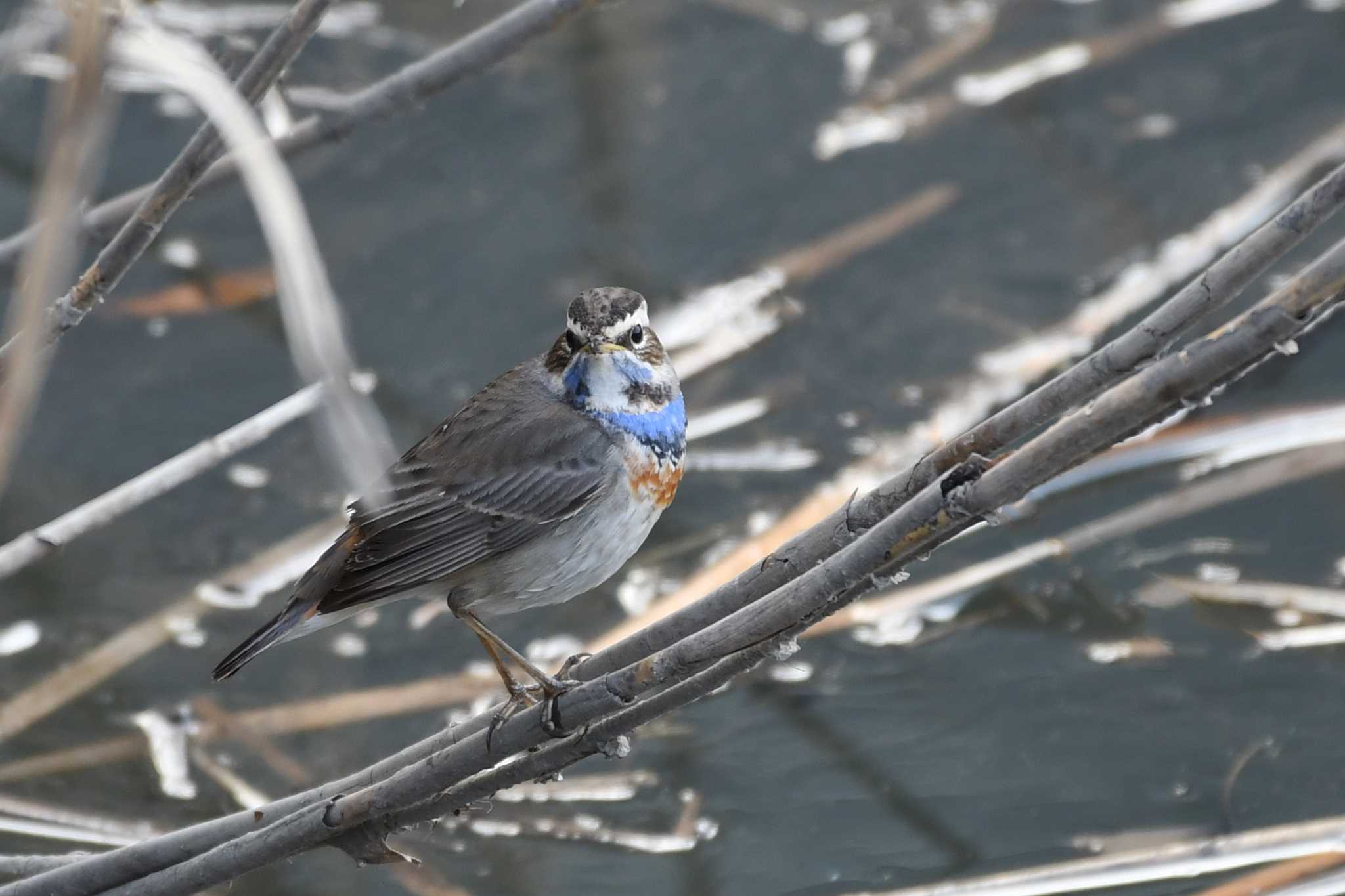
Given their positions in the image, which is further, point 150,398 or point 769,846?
point 150,398

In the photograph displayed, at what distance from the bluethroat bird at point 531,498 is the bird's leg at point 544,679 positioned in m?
0.01

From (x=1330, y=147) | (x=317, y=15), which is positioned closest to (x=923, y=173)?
(x=1330, y=147)

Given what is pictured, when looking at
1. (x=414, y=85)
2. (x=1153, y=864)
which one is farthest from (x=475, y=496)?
(x=1153, y=864)

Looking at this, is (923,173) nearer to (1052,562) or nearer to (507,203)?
(507,203)

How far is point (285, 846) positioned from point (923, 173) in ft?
17.8

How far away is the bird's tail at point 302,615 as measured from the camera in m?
4.39

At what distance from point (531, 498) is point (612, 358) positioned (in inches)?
18.9

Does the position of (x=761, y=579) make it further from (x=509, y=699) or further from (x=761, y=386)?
(x=761, y=386)

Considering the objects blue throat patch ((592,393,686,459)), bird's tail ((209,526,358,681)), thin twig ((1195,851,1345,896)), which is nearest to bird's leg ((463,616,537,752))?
bird's tail ((209,526,358,681))

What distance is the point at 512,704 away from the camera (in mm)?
4199

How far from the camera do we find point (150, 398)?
7.12 metres

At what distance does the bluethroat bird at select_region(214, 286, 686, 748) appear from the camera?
4.62 m

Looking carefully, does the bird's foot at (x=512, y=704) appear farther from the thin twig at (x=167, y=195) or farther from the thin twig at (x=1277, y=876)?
the thin twig at (x=1277, y=876)

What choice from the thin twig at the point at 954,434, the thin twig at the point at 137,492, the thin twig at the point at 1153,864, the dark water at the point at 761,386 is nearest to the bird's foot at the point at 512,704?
the thin twig at the point at 954,434
